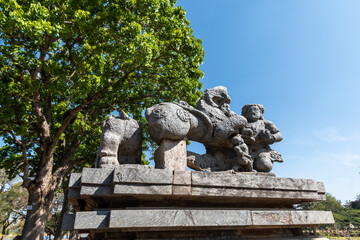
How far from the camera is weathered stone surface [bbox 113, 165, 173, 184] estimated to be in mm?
2840

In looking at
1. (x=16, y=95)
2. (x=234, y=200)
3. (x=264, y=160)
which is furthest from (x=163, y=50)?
(x=234, y=200)

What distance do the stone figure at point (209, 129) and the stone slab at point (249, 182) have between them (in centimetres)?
68

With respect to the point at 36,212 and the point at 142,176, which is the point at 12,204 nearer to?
the point at 36,212

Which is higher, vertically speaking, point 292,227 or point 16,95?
point 16,95

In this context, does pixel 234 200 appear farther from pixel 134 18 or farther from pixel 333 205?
pixel 333 205

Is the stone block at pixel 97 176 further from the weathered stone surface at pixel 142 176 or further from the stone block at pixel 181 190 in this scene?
the stone block at pixel 181 190

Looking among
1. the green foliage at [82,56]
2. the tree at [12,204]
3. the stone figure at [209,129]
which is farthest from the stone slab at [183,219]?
the tree at [12,204]

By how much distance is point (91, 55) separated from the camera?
886 cm

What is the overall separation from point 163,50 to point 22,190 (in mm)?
32591

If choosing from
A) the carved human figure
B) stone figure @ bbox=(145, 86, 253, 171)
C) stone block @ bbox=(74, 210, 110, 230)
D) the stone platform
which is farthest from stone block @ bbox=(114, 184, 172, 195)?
the carved human figure

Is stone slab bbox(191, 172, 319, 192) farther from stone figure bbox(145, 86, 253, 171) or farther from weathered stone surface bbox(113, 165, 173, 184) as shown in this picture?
stone figure bbox(145, 86, 253, 171)

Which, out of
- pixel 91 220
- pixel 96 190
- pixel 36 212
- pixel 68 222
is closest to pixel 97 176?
pixel 96 190

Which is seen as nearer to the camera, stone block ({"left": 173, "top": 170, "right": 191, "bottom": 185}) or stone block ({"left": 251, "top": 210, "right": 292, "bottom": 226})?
stone block ({"left": 173, "top": 170, "right": 191, "bottom": 185})

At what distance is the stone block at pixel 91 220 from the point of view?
267 centimetres
